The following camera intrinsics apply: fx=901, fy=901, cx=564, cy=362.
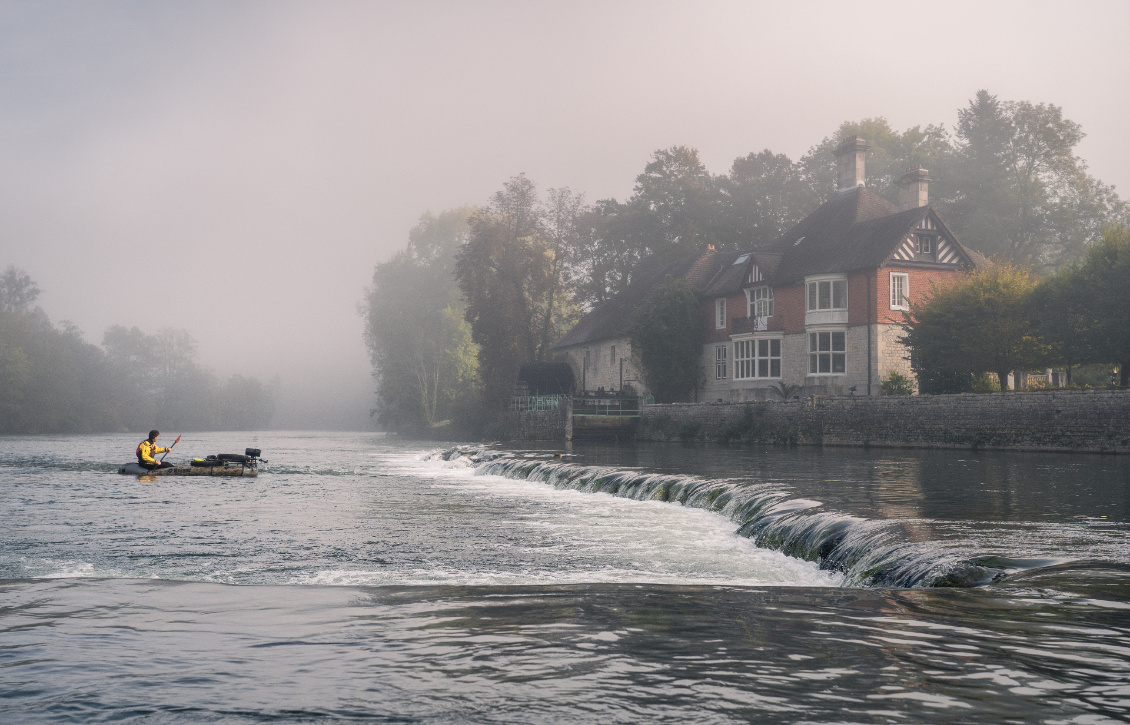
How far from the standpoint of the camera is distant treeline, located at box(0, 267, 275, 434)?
3177 inches

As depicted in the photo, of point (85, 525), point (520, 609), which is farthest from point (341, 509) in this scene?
point (520, 609)

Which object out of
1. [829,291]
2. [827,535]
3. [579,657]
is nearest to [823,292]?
[829,291]

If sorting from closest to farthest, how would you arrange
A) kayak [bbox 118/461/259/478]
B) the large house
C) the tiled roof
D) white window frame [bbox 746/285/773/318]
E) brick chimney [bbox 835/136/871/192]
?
1. kayak [bbox 118/461/259/478]
2. the large house
3. the tiled roof
4. white window frame [bbox 746/285/773/318]
5. brick chimney [bbox 835/136/871/192]

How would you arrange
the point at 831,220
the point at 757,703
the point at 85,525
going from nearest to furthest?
the point at 757,703 < the point at 85,525 < the point at 831,220

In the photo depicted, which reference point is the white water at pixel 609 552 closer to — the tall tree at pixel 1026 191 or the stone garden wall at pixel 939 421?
the stone garden wall at pixel 939 421

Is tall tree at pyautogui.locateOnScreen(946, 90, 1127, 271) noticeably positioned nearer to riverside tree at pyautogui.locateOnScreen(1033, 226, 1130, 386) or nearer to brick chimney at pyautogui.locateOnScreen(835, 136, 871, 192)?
brick chimney at pyautogui.locateOnScreen(835, 136, 871, 192)

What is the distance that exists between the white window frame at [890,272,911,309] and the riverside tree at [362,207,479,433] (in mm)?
35666

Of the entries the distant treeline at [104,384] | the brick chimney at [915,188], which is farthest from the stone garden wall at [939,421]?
the distant treeline at [104,384]

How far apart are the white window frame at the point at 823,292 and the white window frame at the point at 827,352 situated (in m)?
1.10

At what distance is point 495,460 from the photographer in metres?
31.5

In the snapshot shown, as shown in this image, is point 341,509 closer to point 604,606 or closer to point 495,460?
point 604,606

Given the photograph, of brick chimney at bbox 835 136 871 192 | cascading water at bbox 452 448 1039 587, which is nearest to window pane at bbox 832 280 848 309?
brick chimney at bbox 835 136 871 192

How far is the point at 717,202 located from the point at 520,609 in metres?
58.9

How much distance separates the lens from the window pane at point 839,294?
41.5m
